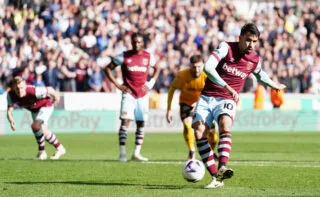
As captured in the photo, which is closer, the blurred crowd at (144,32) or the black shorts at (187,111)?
the black shorts at (187,111)

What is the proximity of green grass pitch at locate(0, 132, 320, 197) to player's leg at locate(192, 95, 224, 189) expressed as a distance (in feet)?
0.93

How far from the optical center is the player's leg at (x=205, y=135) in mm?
12523

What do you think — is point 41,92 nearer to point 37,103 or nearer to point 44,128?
point 37,103

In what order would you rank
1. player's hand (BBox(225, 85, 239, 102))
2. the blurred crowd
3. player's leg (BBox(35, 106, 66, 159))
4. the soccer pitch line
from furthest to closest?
the blurred crowd < player's leg (BBox(35, 106, 66, 159)) < the soccer pitch line < player's hand (BBox(225, 85, 239, 102))

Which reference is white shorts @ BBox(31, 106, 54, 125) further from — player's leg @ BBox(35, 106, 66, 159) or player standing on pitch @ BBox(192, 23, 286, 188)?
player standing on pitch @ BBox(192, 23, 286, 188)

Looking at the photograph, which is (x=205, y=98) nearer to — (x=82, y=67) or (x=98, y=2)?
(x=82, y=67)

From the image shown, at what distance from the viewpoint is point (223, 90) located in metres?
12.9

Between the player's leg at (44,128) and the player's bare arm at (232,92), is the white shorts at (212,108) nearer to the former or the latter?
the player's bare arm at (232,92)

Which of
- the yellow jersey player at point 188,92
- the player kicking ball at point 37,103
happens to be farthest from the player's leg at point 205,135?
the player kicking ball at point 37,103

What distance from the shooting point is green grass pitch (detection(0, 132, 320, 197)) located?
1208cm

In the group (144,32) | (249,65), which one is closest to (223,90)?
(249,65)

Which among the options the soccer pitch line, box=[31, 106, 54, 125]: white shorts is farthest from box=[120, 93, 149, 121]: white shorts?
box=[31, 106, 54, 125]: white shorts

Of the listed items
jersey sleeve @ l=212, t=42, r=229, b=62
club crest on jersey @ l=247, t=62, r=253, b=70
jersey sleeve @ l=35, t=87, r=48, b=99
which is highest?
jersey sleeve @ l=212, t=42, r=229, b=62

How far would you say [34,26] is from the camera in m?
31.6
